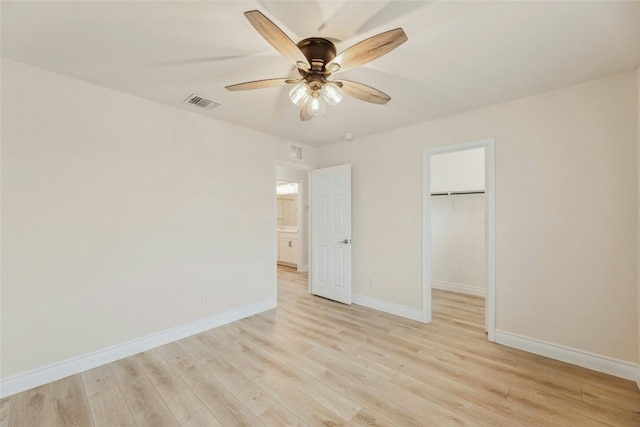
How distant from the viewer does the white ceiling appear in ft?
5.08

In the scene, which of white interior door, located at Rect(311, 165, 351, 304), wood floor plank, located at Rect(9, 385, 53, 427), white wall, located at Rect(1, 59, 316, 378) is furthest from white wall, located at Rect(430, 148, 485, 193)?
wood floor plank, located at Rect(9, 385, 53, 427)

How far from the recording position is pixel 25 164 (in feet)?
6.93

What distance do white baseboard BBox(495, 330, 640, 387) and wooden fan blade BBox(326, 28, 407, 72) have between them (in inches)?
118

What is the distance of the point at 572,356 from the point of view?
8.02 feet

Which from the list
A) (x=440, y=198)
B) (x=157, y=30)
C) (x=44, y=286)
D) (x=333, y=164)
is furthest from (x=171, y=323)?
(x=440, y=198)

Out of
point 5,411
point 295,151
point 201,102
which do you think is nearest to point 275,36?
point 201,102

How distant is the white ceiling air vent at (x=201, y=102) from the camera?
269cm

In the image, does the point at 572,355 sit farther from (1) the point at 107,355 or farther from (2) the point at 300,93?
(1) the point at 107,355

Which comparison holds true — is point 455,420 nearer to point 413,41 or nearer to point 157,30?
point 413,41

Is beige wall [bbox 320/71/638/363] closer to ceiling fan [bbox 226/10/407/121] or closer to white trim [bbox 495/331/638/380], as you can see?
white trim [bbox 495/331/638/380]

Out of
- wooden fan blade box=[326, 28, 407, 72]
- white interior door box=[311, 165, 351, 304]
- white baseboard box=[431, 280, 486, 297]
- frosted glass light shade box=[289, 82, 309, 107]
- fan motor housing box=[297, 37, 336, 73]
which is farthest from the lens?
white baseboard box=[431, 280, 486, 297]

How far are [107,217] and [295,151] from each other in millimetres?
2577

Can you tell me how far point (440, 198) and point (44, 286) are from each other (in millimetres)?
5218

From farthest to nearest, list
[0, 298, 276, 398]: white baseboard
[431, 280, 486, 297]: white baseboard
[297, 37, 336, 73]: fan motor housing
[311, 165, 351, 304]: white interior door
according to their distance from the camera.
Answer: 1. [431, 280, 486, 297]: white baseboard
2. [311, 165, 351, 304]: white interior door
3. [0, 298, 276, 398]: white baseboard
4. [297, 37, 336, 73]: fan motor housing
